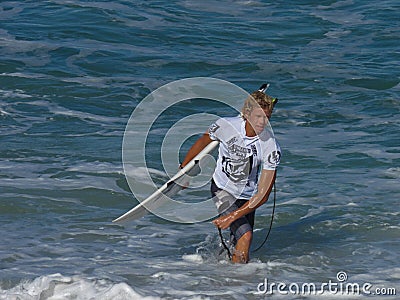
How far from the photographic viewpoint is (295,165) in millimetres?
11461

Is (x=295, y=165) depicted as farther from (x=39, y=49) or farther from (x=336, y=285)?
(x=39, y=49)

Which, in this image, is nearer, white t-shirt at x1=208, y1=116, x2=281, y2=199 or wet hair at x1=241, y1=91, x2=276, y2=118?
wet hair at x1=241, y1=91, x2=276, y2=118

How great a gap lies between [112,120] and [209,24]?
7143 millimetres

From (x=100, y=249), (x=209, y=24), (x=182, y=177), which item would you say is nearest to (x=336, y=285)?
(x=182, y=177)

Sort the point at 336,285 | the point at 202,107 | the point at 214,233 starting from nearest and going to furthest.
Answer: the point at 336,285
the point at 214,233
the point at 202,107

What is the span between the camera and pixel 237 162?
24.6ft

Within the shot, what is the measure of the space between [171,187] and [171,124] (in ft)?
18.8

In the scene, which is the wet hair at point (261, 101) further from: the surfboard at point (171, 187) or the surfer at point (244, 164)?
the surfboard at point (171, 187)

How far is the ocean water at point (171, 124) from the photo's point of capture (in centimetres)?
772

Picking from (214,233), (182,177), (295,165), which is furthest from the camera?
(295,165)

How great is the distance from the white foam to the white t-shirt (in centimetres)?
124

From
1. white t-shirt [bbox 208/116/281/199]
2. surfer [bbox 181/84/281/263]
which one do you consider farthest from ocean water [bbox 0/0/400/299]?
white t-shirt [bbox 208/116/281/199]

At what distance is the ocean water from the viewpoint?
7.72 metres

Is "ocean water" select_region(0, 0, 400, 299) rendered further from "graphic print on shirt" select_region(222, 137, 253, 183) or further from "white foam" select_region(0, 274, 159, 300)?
"graphic print on shirt" select_region(222, 137, 253, 183)
